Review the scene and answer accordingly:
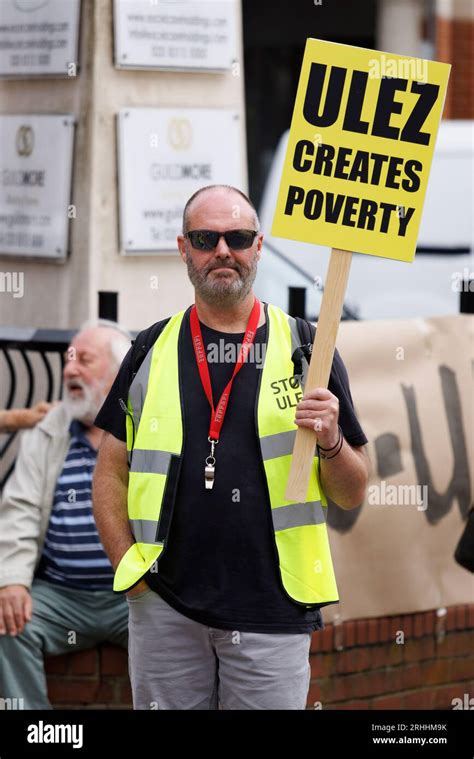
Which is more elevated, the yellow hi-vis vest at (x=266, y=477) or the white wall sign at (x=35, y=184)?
the white wall sign at (x=35, y=184)

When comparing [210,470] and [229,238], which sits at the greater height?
[229,238]

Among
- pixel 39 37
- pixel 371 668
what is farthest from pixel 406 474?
pixel 39 37

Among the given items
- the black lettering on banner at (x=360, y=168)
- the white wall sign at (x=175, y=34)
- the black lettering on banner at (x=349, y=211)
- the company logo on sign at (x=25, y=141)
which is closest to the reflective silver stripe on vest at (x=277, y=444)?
the black lettering on banner at (x=349, y=211)

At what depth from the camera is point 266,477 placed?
3598 mm

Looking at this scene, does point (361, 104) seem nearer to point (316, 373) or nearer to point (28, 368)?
point (316, 373)

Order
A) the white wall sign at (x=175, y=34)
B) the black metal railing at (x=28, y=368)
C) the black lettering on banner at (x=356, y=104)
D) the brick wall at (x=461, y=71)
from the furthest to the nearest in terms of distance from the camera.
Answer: the brick wall at (x=461, y=71) → the white wall sign at (x=175, y=34) → the black metal railing at (x=28, y=368) → the black lettering on banner at (x=356, y=104)

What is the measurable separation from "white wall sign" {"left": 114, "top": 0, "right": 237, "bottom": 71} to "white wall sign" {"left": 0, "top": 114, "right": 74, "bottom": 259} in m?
0.44

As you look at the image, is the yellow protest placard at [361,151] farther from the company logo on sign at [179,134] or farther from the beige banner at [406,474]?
the company logo on sign at [179,134]

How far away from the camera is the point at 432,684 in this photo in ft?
18.2

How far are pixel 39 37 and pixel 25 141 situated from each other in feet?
1.62

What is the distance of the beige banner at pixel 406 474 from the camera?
17.5 ft

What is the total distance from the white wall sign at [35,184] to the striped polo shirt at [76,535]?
162 centimetres
